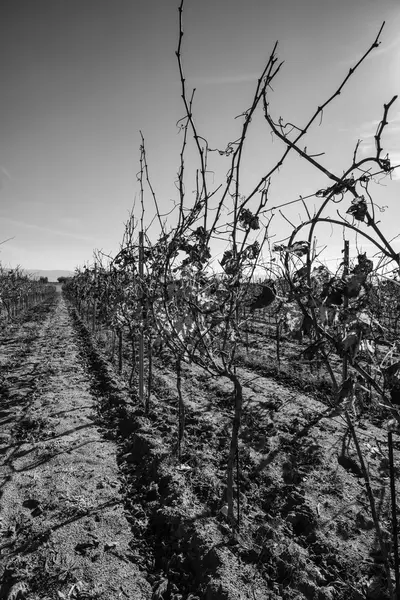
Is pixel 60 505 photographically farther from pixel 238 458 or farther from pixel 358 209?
pixel 358 209

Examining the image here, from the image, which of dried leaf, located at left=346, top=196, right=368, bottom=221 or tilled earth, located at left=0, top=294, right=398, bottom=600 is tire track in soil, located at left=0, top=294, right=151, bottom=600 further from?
dried leaf, located at left=346, top=196, right=368, bottom=221

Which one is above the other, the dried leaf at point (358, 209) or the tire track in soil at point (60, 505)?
the dried leaf at point (358, 209)

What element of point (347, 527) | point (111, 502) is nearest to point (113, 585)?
point (111, 502)

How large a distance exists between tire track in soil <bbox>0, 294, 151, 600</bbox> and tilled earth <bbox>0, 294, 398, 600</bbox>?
12 millimetres

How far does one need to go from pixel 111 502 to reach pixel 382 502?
2521mm

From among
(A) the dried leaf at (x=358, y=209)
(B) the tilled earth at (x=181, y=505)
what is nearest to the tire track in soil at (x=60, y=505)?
(B) the tilled earth at (x=181, y=505)

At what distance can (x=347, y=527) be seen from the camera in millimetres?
3041

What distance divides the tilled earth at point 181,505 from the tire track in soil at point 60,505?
0.01 meters

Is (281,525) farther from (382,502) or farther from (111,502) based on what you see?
(111,502)

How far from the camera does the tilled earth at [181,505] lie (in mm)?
2510

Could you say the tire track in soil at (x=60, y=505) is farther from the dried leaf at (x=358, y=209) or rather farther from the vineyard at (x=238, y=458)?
the dried leaf at (x=358, y=209)

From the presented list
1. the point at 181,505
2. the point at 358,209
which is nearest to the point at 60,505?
the point at 181,505

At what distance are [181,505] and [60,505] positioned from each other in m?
1.10

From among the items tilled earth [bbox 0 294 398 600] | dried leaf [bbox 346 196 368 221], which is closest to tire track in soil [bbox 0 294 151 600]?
tilled earth [bbox 0 294 398 600]
